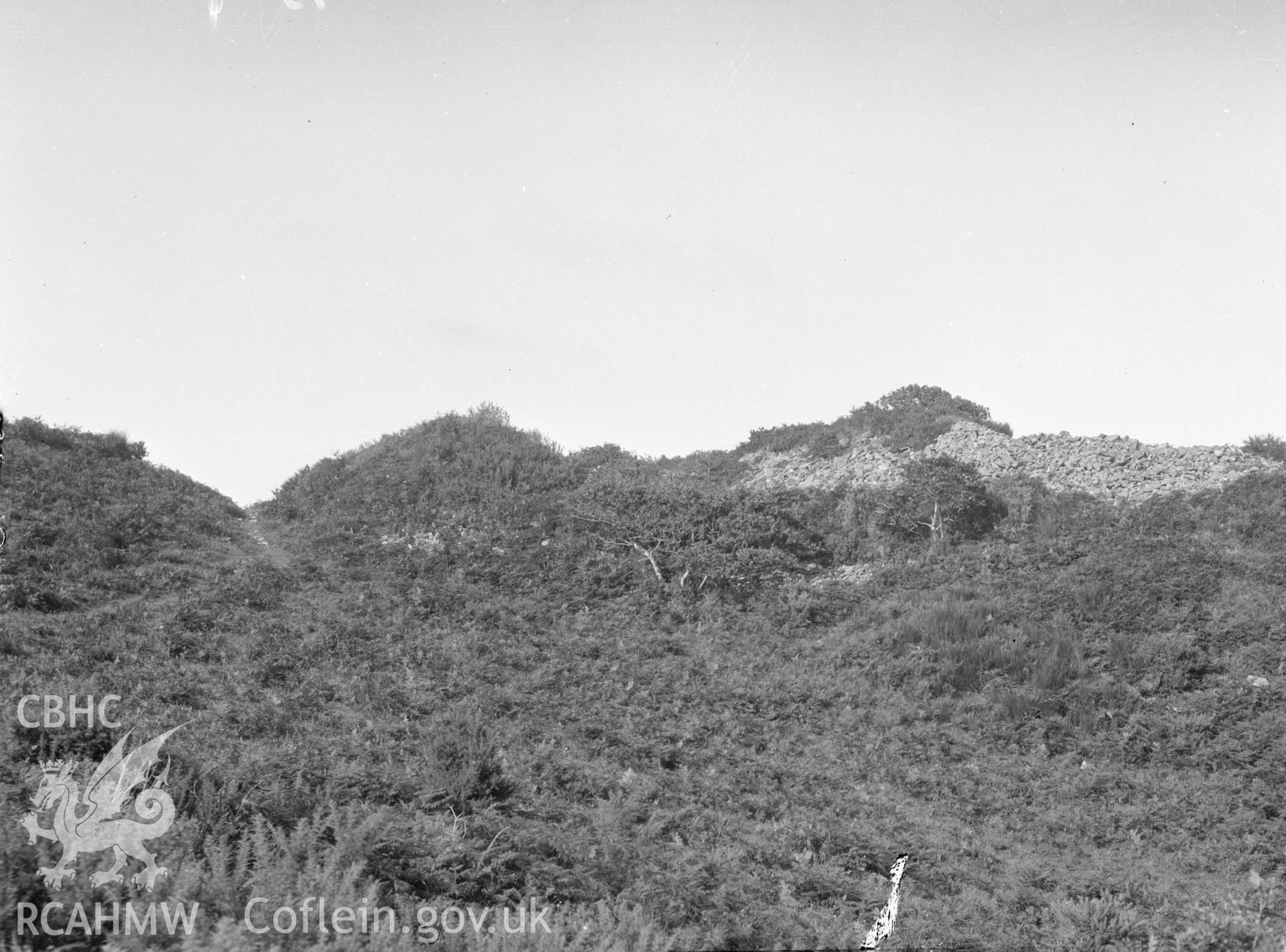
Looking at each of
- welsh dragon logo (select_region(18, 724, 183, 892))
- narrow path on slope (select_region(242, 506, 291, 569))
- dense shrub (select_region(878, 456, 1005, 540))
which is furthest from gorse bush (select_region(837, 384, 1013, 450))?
welsh dragon logo (select_region(18, 724, 183, 892))

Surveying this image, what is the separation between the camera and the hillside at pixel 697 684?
23.7 ft

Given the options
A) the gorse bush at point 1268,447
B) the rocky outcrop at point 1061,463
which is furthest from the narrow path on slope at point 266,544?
the gorse bush at point 1268,447

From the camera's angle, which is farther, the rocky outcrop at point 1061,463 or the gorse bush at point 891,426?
the gorse bush at point 891,426

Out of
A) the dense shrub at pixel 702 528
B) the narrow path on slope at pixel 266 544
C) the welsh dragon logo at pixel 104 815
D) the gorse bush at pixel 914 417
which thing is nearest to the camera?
the welsh dragon logo at pixel 104 815

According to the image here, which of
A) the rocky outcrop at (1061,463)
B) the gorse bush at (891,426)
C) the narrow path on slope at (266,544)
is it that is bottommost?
the narrow path on slope at (266,544)

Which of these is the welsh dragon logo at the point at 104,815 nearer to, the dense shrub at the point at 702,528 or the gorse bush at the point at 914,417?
the dense shrub at the point at 702,528

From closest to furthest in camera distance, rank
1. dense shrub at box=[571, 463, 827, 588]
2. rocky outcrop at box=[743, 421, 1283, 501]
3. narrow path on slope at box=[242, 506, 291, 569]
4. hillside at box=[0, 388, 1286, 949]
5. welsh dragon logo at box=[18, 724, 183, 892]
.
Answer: welsh dragon logo at box=[18, 724, 183, 892], hillside at box=[0, 388, 1286, 949], dense shrub at box=[571, 463, 827, 588], narrow path on slope at box=[242, 506, 291, 569], rocky outcrop at box=[743, 421, 1283, 501]

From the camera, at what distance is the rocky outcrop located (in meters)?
20.2

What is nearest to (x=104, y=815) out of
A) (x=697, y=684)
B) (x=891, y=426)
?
(x=697, y=684)

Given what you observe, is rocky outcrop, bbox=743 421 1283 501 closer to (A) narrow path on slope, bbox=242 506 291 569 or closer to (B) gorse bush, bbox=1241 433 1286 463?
(B) gorse bush, bbox=1241 433 1286 463

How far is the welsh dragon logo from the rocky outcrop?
18.2 meters

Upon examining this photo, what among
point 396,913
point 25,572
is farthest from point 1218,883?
point 25,572

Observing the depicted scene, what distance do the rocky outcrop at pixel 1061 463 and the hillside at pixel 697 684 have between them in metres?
0.14

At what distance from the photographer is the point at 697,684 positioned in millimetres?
13805
